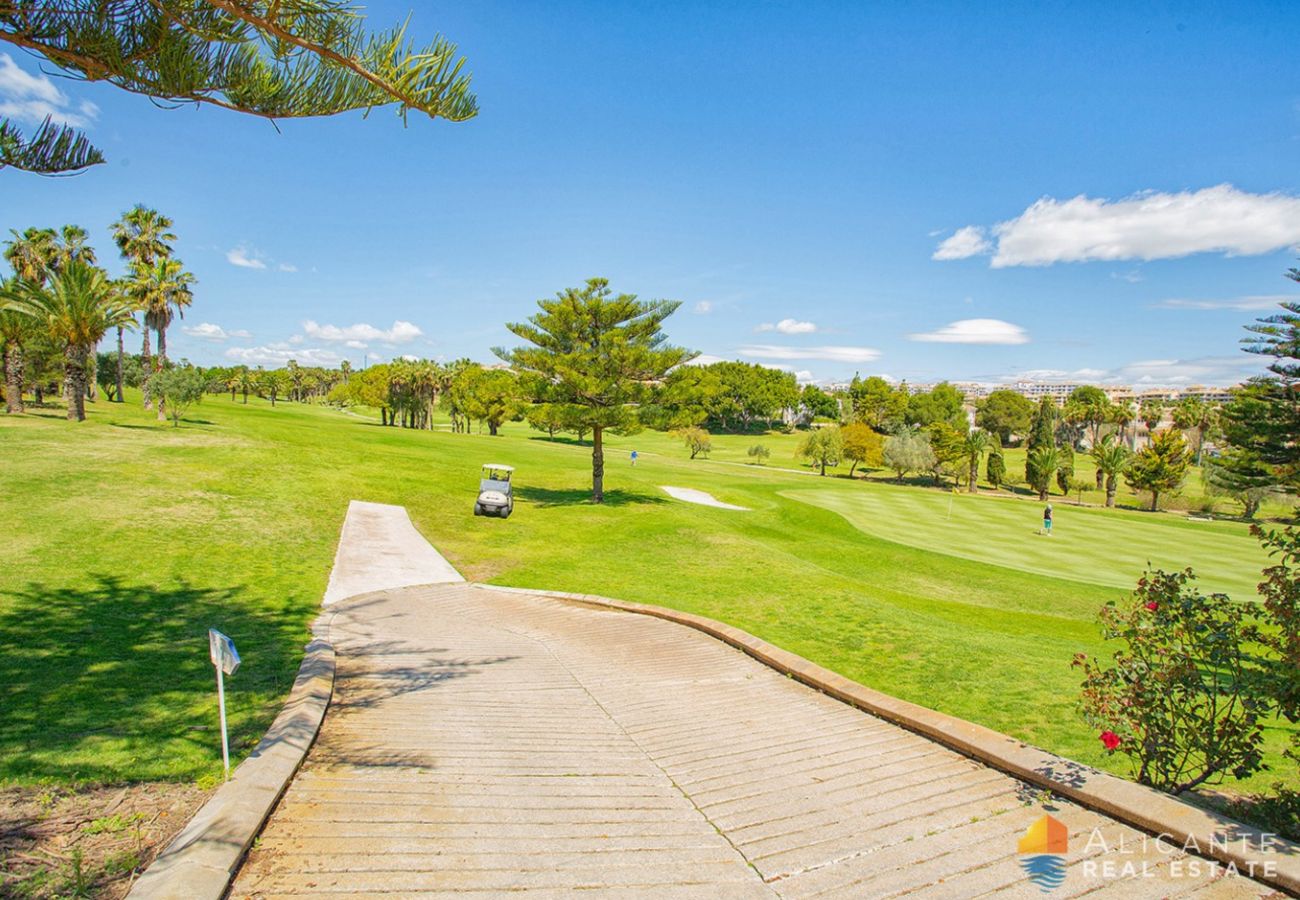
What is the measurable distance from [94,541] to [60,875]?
12.6m

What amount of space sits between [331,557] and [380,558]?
1.13 metres

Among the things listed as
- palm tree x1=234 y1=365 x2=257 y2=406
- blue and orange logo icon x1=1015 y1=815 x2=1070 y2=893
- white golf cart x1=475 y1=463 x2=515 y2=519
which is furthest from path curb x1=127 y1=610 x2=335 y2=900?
palm tree x1=234 y1=365 x2=257 y2=406

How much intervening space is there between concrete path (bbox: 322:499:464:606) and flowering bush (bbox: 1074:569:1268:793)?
1224 cm

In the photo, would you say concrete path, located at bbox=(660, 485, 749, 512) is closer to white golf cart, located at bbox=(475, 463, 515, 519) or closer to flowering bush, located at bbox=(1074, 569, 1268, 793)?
white golf cart, located at bbox=(475, 463, 515, 519)

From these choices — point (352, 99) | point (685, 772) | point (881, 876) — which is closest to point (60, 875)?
point (685, 772)

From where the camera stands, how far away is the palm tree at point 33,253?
38781mm

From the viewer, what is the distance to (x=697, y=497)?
32531 millimetres

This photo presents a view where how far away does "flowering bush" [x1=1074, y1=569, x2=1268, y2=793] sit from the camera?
15.7 ft

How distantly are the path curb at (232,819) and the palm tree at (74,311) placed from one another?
99.7 ft

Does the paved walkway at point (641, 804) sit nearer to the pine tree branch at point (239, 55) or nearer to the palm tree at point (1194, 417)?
the pine tree branch at point (239, 55)

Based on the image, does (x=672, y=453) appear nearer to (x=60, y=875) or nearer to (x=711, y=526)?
(x=711, y=526)

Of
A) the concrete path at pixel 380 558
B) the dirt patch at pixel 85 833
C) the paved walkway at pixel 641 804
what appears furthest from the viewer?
the concrete path at pixel 380 558

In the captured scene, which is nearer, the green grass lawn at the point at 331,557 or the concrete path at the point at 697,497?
the green grass lawn at the point at 331,557

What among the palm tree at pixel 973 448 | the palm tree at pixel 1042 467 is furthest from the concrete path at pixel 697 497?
the palm tree at pixel 1042 467
